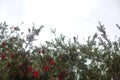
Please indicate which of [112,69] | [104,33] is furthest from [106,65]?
[104,33]

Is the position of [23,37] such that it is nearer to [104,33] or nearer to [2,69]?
[104,33]

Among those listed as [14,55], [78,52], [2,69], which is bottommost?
[2,69]

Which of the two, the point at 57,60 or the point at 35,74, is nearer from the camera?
the point at 35,74

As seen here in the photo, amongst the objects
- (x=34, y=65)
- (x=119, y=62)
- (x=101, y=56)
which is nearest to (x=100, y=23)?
(x=101, y=56)

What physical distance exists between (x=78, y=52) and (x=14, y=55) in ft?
18.0

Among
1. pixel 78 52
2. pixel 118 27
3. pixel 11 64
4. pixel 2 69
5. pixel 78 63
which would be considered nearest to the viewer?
pixel 2 69

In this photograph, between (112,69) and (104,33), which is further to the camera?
(104,33)

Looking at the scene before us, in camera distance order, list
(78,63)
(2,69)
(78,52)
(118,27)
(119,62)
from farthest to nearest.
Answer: (78,52) → (78,63) → (118,27) → (119,62) → (2,69)

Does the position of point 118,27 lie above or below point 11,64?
above

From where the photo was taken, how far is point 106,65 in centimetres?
1078

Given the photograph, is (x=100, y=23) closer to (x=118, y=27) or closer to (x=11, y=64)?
(x=118, y=27)

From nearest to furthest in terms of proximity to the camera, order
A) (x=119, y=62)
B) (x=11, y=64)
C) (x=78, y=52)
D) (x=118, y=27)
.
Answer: (x=11, y=64), (x=119, y=62), (x=118, y=27), (x=78, y=52)

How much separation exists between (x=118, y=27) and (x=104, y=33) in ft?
2.37

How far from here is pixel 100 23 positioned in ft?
39.5
